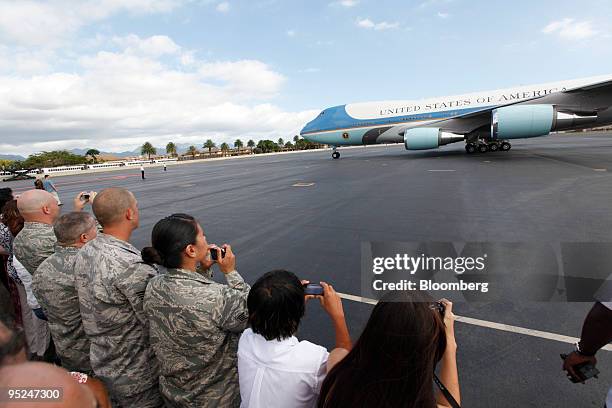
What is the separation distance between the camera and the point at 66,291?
2.41 metres

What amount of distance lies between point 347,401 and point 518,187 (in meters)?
10.3

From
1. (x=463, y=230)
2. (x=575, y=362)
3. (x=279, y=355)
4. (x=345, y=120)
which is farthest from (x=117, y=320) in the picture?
(x=345, y=120)

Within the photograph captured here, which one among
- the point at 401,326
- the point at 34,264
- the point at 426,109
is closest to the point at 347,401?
the point at 401,326

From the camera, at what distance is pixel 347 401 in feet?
3.96

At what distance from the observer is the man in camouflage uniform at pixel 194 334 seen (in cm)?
187

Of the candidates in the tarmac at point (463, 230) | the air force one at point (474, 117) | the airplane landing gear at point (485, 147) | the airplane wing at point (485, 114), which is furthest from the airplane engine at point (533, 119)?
the tarmac at point (463, 230)

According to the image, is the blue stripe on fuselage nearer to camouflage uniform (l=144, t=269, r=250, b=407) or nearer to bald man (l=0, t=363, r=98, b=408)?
camouflage uniform (l=144, t=269, r=250, b=407)

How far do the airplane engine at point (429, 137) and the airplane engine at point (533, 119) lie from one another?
12.5ft

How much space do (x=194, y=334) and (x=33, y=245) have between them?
2389 mm

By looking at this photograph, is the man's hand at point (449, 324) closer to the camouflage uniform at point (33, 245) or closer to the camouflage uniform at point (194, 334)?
the camouflage uniform at point (194, 334)

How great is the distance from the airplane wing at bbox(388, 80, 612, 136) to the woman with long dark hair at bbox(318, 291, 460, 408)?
2128cm

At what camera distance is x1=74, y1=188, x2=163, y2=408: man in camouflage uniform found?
2117 mm

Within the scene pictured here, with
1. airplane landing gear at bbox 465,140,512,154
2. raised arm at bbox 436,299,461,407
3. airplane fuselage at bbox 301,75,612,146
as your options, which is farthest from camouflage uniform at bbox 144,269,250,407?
airplane landing gear at bbox 465,140,512,154

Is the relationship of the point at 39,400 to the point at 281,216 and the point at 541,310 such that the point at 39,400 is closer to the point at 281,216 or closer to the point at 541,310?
the point at 541,310
